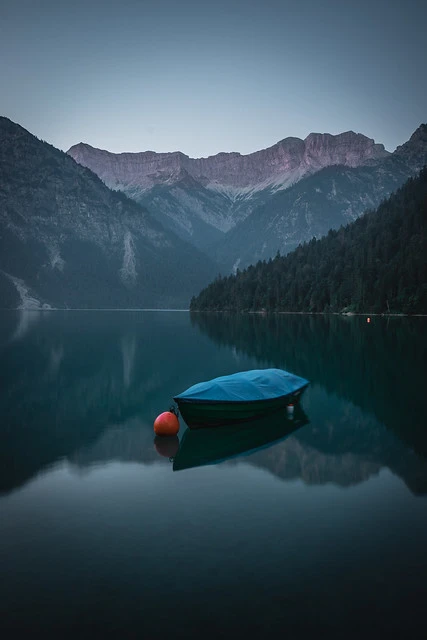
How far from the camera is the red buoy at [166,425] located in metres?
27.6

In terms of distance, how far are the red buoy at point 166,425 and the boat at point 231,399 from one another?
3.27 feet

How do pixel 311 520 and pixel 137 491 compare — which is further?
pixel 137 491

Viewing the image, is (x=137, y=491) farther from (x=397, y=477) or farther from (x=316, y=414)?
(x=316, y=414)

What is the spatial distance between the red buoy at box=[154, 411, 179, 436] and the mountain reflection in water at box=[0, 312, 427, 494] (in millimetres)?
798

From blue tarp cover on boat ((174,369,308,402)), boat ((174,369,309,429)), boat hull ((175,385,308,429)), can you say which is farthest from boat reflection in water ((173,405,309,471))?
blue tarp cover on boat ((174,369,308,402))

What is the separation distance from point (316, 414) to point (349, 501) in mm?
15103

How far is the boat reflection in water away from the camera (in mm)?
23969

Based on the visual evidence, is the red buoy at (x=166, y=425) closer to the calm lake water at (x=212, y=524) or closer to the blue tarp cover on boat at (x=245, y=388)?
the calm lake water at (x=212, y=524)

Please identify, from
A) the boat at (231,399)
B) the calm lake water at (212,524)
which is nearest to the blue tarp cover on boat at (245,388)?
the boat at (231,399)

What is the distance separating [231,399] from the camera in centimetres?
2891

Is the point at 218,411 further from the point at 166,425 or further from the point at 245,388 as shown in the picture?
the point at 166,425

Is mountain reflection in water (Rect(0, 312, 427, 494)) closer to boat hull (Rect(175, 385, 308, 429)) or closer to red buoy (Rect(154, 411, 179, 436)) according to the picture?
red buoy (Rect(154, 411, 179, 436))

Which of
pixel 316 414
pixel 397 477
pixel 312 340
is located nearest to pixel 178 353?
pixel 312 340

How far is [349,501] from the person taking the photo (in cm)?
1816
